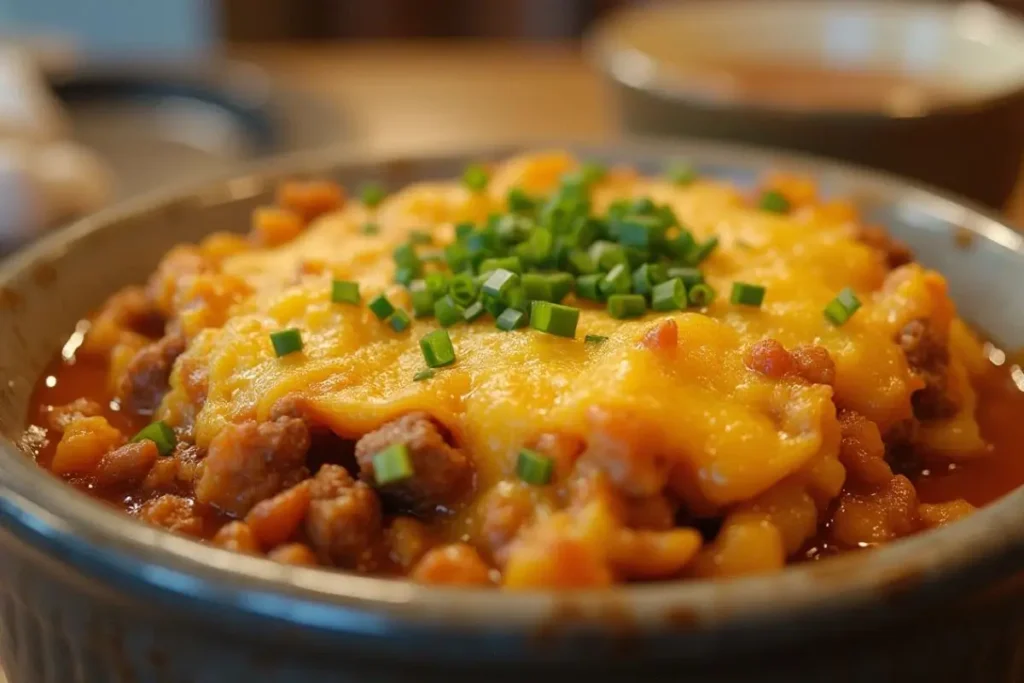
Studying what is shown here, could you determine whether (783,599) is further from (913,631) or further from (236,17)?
(236,17)

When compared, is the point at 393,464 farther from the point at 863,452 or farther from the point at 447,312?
the point at 863,452

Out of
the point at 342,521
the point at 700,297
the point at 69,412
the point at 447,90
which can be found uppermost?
the point at 700,297

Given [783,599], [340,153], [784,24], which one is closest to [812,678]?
[783,599]

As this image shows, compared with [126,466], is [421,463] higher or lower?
higher

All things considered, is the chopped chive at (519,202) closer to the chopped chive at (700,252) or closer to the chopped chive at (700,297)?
the chopped chive at (700,252)

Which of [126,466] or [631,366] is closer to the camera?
[631,366]

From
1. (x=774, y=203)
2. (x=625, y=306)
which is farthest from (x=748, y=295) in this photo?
(x=774, y=203)
